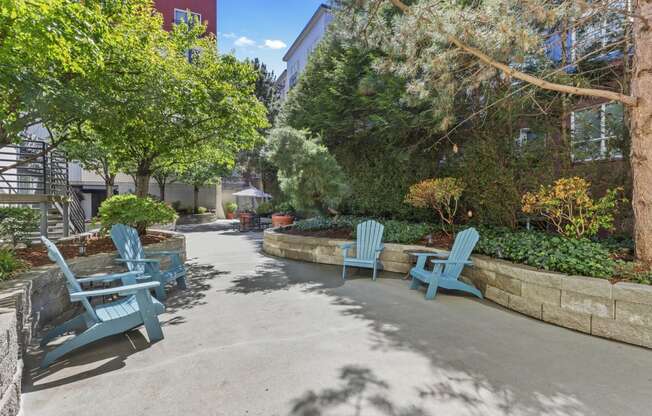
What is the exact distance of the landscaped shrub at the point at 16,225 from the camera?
4.71 meters

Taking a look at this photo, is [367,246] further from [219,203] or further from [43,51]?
[219,203]

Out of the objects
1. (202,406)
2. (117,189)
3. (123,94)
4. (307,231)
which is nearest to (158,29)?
(123,94)

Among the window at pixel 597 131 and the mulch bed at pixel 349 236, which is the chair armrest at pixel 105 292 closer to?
the mulch bed at pixel 349 236

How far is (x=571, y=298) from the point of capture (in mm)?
3477

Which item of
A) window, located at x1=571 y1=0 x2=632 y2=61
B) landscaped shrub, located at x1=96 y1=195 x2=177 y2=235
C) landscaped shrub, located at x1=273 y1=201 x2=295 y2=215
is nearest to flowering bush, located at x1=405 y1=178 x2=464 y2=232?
window, located at x1=571 y1=0 x2=632 y2=61

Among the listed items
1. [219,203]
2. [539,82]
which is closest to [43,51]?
[539,82]

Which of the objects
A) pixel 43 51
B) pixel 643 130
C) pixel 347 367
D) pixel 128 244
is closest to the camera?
pixel 347 367

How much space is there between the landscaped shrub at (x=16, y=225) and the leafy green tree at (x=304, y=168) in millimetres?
Result: 4064

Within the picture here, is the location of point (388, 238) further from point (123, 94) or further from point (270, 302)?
point (123, 94)

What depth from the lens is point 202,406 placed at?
2.17m

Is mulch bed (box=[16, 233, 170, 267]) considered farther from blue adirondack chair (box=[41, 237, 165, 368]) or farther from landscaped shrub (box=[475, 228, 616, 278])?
landscaped shrub (box=[475, 228, 616, 278])

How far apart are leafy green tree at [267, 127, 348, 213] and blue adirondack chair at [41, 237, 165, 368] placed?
156 inches

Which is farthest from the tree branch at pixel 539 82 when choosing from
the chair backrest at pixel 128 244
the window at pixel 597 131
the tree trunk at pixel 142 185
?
the tree trunk at pixel 142 185

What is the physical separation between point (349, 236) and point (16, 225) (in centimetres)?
577
